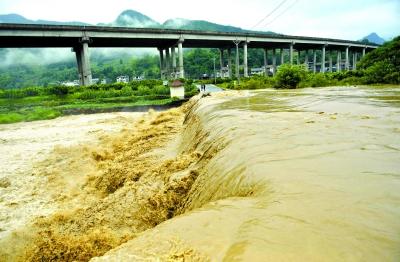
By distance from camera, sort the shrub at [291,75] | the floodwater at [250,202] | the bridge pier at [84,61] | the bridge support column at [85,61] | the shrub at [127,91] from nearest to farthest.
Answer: the floodwater at [250,202]
the shrub at [291,75]
the shrub at [127,91]
the bridge support column at [85,61]
the bridge pier at [84,61]

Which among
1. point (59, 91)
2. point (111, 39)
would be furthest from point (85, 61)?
point (59, 91)

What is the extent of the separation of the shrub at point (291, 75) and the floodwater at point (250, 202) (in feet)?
68.1

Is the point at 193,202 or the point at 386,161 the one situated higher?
the point at 386,161

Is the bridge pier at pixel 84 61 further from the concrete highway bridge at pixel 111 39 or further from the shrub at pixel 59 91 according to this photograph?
the shrub at pixel 59 91

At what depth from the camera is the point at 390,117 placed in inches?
325

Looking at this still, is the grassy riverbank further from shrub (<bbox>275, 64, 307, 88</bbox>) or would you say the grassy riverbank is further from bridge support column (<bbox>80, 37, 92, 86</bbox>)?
shrub (<bbox>275, 64, 307, 88</bbox>)

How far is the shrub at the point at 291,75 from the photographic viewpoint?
98.6 feet

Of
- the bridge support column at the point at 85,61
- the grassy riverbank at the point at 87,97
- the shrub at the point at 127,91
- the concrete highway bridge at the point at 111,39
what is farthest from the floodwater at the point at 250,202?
the bridge support column at the point at 85,61

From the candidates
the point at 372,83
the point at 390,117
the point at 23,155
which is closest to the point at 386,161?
the point at 390,117

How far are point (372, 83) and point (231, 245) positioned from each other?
28.1 metres

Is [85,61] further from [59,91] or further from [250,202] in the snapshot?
[250,202]

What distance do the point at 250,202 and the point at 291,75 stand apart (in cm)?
2846

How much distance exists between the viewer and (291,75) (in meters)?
30.3

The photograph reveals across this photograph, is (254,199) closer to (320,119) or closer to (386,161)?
(386,161)
